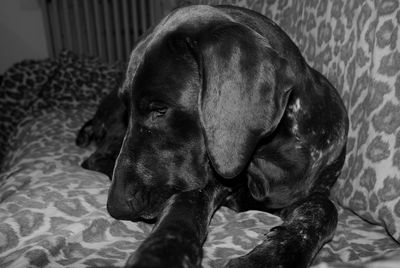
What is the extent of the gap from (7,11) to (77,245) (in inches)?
174

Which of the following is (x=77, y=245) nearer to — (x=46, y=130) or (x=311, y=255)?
(x=311, y=255)

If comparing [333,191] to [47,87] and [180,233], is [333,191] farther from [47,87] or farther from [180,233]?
[47,87]

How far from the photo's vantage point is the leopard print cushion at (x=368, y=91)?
1.54 meters

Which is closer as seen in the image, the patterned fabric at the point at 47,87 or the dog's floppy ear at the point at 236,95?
the dog's floppy ear at the point at 236,95

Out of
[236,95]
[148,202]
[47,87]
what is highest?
[236,95]

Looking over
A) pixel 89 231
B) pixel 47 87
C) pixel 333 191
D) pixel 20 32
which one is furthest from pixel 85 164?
pixel 20 32

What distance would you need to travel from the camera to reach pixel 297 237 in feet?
4.28

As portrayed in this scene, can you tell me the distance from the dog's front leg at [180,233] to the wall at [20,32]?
14.4ft

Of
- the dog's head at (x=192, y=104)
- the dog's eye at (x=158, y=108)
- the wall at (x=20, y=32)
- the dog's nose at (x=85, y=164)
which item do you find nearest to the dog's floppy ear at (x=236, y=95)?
the dog's head at (x=192, y=104)

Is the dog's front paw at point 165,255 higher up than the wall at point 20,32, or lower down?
higher up

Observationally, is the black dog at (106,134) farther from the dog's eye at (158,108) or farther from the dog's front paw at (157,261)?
the dog's front paw at (157,261)

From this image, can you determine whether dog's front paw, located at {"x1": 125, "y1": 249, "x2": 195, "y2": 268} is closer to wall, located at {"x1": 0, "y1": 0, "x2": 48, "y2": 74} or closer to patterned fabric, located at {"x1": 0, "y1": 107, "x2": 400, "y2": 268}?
patterned fabric, located at {"x1": 0, "y1": 107, "x2": 400, "y2": 268}

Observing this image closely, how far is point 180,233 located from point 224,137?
0.28 metres

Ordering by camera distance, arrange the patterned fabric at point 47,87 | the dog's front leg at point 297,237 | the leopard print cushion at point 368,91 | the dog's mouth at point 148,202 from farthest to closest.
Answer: the patterned fabric at point 47,87 < the leopard print cushion at point 368,91 < the dog's mouth at point 148,202 < the dog's front leg at point 297,237
